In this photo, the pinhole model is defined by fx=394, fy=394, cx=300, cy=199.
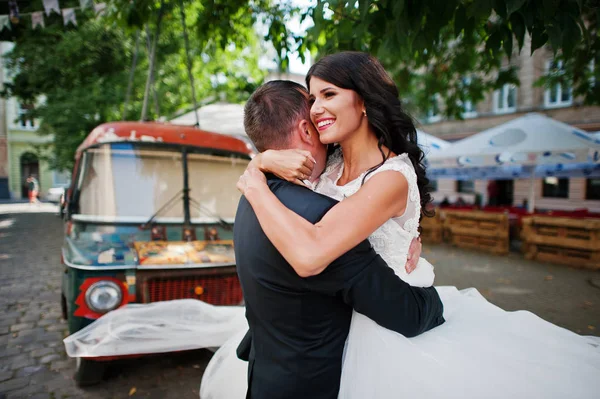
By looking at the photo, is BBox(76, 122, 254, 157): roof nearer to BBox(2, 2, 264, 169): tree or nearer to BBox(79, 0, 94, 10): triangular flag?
BBox(79, 0, 94, 10): triangular flag

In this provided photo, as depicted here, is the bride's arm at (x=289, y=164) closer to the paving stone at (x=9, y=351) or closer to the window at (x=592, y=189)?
the paving stone at (x=9, y=351)

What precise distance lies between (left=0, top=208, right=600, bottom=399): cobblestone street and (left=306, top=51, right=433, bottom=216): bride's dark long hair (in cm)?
310

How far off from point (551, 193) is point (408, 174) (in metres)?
23.4

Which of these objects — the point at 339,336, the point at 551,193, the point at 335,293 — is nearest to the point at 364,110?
the point at 335,293

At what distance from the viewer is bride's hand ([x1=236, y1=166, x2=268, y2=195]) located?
55.8 inches

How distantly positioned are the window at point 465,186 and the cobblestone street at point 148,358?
1447 cm

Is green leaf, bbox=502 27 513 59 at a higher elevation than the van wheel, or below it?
higher

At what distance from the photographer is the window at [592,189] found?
63.1 ft

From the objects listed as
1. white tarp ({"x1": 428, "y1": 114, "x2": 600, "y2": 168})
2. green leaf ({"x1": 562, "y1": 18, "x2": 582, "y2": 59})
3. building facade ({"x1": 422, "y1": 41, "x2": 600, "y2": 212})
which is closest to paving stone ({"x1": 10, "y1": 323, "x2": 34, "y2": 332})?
green leaf ({"x1": 562, "y1": 18, "x2": 582, "y2": 59})

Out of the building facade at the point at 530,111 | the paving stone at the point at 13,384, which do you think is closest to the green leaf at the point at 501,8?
the paving stone at the point at 13,384

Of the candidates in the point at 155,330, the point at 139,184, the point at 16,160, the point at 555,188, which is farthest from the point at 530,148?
the point at 16,160

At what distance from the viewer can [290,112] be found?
156 centimetres

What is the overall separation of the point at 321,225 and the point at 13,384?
4.13 meters

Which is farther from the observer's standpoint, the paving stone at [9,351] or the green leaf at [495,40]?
the paving stone at [9,351]
